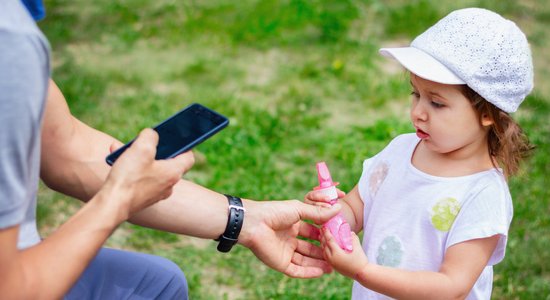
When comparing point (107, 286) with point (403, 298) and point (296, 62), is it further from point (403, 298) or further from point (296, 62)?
point (296, 62)

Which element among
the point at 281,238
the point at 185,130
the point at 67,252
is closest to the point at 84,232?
the point at 67,252

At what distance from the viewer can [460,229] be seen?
6.58 feet

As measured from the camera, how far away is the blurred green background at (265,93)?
3.46 m

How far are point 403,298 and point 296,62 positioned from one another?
331cm

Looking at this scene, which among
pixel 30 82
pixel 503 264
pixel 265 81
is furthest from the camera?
pixel 265 81

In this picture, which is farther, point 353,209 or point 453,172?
point 353,209

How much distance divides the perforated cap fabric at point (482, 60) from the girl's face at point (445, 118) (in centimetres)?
6

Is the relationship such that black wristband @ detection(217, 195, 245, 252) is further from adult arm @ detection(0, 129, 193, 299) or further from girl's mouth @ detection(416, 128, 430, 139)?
girl's mouth @ detection(416, 128, 430, 139)

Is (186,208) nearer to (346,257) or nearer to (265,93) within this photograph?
(346,257)

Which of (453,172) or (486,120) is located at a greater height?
(486,120)

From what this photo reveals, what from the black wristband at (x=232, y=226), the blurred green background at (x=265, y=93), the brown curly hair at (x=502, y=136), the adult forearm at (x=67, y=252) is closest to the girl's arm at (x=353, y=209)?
the black wristband at (x=232, y=226)

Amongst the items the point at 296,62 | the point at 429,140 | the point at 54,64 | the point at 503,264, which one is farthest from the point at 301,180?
the point at 54,64

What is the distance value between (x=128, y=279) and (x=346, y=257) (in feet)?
2.15

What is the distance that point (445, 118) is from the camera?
204 cm
